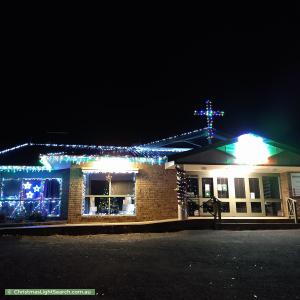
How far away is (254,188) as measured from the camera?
15.4 meters

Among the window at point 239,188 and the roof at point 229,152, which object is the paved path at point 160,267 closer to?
the roof at point 229,152

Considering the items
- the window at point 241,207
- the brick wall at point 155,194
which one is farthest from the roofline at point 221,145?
the window at point 241,207

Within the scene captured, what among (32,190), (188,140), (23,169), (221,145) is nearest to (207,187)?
(221,145)

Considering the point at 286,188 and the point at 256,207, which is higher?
the point at 286,188

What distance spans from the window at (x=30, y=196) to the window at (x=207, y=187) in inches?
267

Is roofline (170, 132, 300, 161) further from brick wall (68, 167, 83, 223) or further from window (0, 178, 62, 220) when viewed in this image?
window (0, 178, 62, 220)

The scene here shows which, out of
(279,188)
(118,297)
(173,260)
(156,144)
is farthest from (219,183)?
(118,297)

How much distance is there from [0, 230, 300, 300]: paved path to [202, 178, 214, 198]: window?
18.4 ft

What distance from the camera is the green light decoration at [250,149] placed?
1334 cm

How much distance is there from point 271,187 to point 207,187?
10.8 feet

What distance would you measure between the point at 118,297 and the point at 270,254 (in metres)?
4.50

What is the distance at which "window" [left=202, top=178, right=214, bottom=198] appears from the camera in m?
15.1

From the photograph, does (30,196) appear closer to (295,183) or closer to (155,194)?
(155,194)

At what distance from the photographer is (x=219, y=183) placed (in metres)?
15.2
